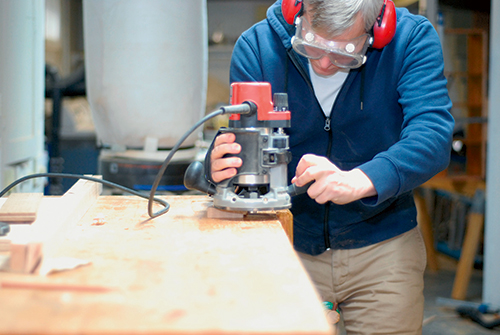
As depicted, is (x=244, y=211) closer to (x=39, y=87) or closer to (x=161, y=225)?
(x=161, y=225)

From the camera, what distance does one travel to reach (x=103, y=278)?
626 mm

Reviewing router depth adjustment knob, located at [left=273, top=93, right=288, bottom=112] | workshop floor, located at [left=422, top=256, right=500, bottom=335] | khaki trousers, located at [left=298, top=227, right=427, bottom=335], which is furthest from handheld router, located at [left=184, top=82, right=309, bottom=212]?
workshop floor, located at [left=422, top=256, right=500, bottom=335]

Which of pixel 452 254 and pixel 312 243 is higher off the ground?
pixel 312 243

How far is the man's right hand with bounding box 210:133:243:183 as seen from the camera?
988mm

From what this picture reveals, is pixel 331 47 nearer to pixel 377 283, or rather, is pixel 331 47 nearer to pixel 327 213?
pixel 327 213

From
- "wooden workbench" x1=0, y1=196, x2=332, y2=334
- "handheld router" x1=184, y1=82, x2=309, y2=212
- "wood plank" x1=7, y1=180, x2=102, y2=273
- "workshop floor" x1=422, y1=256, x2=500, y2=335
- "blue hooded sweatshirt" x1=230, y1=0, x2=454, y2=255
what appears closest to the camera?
"wooden workbench" x1=0, y1=196, x2=332, y2=334

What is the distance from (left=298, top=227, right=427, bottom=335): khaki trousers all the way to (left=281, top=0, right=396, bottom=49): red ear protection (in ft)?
1.72

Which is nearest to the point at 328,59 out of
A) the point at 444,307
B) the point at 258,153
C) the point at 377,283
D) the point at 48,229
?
the point at 258,153

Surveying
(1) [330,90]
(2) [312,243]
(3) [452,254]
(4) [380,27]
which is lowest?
(3) [452,254]

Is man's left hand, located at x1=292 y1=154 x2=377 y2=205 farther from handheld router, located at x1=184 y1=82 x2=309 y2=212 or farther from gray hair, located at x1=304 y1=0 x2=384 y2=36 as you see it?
gray hair, located at x1=304 y1=0 x2=384 y2=36

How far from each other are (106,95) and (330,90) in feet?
2.63

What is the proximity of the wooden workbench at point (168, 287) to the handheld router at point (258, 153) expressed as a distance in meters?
0.10

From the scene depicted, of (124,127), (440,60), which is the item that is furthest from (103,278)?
(124,127)

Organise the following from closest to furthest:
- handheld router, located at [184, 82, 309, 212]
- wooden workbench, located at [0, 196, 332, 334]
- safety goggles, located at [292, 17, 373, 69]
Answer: wooden workbench, located at [0, 196, 332, 334] → handheld router, located at [184, 82, 309, 212] → safety goggles, located at [292, 17, 373, 69]
